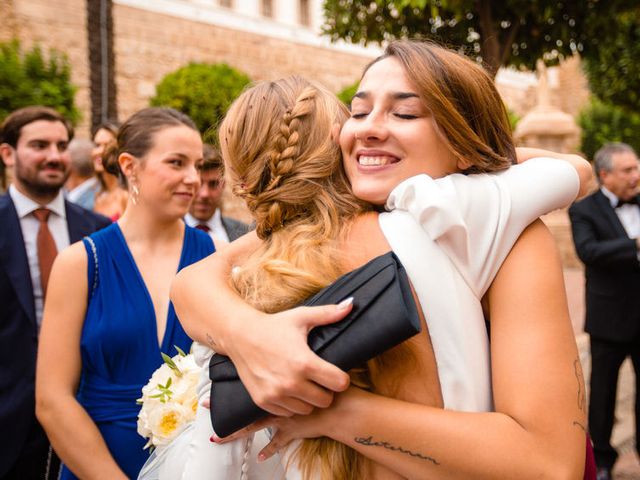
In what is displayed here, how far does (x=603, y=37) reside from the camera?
19.5ft

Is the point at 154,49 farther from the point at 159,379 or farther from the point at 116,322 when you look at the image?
the point at 159,379

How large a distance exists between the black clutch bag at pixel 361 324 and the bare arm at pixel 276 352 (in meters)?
0.03

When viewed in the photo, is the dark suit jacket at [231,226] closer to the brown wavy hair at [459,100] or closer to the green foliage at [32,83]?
the brown wavy hair at [459,100]

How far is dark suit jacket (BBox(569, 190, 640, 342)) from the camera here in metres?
5.04

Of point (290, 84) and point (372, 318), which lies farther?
point (290, 84)

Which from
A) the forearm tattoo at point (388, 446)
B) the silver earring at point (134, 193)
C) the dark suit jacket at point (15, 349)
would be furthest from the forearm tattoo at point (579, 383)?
the dark suit jacket at point (15, 349)

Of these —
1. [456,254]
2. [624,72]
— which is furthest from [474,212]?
[624,72]

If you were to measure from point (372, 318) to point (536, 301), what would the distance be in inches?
14.9

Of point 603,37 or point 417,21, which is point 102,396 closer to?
point 417,21

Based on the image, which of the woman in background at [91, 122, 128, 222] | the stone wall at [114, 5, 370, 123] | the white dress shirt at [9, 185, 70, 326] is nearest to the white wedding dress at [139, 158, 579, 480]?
the white dress shirt at [9, 185, 70, 326]

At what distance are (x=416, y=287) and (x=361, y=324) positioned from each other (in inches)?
6.9

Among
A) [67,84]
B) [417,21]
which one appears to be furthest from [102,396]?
[67,84]

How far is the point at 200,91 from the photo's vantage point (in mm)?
16375

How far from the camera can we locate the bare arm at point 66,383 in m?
2.40
